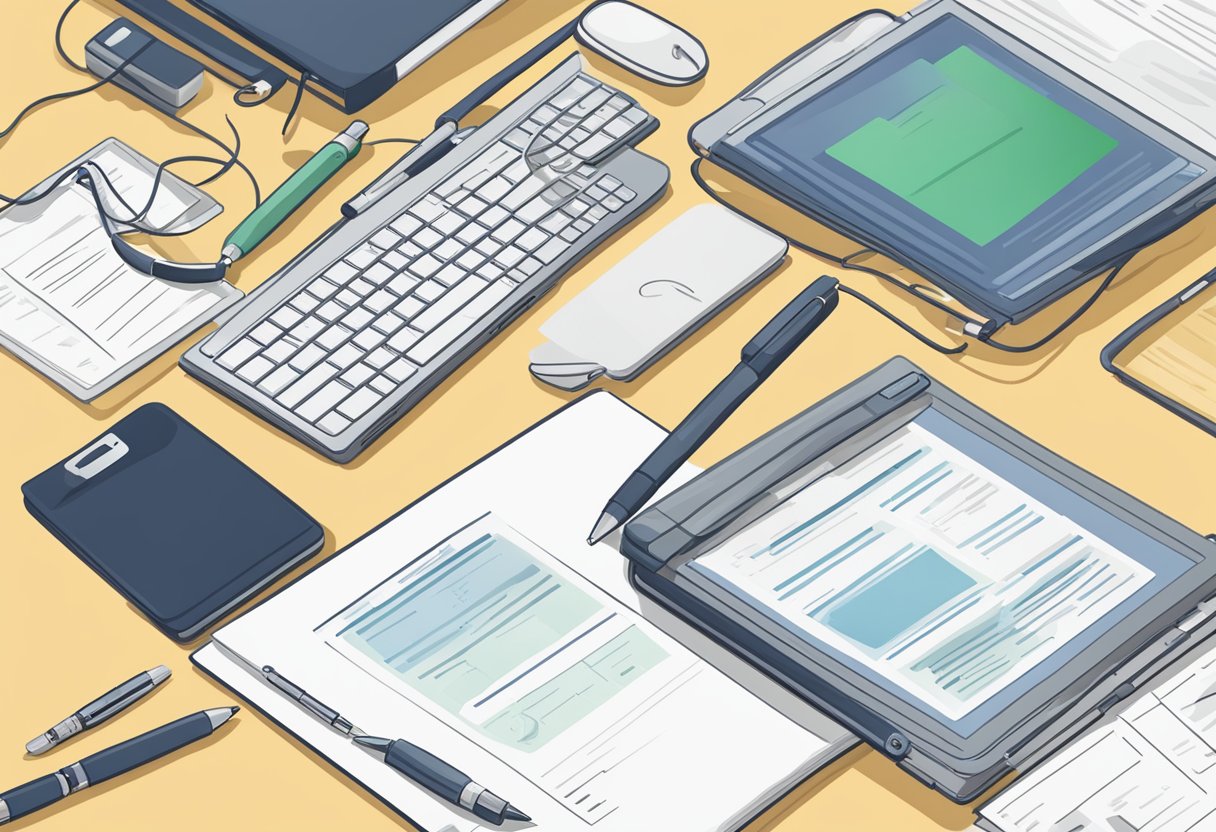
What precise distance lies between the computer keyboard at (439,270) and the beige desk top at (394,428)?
0.03m

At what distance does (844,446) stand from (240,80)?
0.83 m

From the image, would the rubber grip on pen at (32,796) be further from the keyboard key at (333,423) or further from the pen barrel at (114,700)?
the keyboard key at (333,423)

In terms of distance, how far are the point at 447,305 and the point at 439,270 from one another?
0.15 feet

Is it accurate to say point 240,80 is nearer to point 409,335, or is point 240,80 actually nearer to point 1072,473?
point 409,335

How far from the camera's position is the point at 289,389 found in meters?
1.94

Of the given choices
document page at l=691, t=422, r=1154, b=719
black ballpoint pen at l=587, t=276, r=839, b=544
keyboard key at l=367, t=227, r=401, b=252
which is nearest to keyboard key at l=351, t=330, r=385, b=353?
keyboard key at l=367, t=227, r=401, b=252

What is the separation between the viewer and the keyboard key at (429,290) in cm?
200

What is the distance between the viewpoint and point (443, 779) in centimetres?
165

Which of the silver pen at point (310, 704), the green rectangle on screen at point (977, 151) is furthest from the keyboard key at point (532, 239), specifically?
the silver pen at point (310, 704)

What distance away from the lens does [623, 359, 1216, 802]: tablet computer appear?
167 centimetres

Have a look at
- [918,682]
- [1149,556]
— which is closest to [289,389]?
[918,682]

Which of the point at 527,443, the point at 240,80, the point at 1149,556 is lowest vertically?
the point at 1149,556

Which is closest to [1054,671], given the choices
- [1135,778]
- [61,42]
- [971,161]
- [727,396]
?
[1135,778]

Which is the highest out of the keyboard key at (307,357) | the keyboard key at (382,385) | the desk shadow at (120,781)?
the keyboard key at (307,357)
